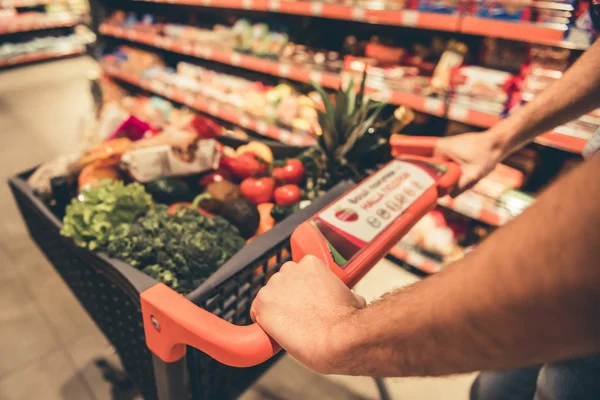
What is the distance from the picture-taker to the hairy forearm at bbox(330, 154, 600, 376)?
0.30 m

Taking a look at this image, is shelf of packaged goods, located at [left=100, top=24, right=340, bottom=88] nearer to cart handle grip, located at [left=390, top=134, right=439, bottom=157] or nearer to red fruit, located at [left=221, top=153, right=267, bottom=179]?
red fruit, located at [left=221, top=153, right=267, bottom=179]

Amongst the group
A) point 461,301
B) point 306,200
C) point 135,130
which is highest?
point 461,301

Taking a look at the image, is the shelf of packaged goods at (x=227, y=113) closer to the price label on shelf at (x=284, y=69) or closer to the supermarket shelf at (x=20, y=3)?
the price label on shelf at (x=284, y=69)

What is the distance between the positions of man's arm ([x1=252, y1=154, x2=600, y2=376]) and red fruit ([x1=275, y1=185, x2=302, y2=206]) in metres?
0.72

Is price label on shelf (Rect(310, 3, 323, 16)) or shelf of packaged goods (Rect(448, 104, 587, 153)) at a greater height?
price label on shelf (Rect(310, 3, 323, 16))

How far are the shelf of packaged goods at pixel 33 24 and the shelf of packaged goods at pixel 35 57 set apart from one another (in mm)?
439

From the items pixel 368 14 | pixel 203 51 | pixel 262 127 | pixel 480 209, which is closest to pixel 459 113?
pixel 480 209

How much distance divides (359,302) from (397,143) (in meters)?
0.63

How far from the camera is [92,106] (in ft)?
13.3

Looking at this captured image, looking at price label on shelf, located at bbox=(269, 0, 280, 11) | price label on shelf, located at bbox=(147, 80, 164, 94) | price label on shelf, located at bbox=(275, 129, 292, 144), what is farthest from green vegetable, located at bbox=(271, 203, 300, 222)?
price label on shelf, located at bbox=(147, 80, 164, 94)

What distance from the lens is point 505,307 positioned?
12.9 inches

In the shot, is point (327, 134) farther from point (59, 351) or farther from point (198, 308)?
point (59, 351)

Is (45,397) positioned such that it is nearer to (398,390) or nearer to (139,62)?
(398,390)

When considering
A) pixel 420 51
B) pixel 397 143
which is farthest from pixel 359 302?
pixel 420 51
